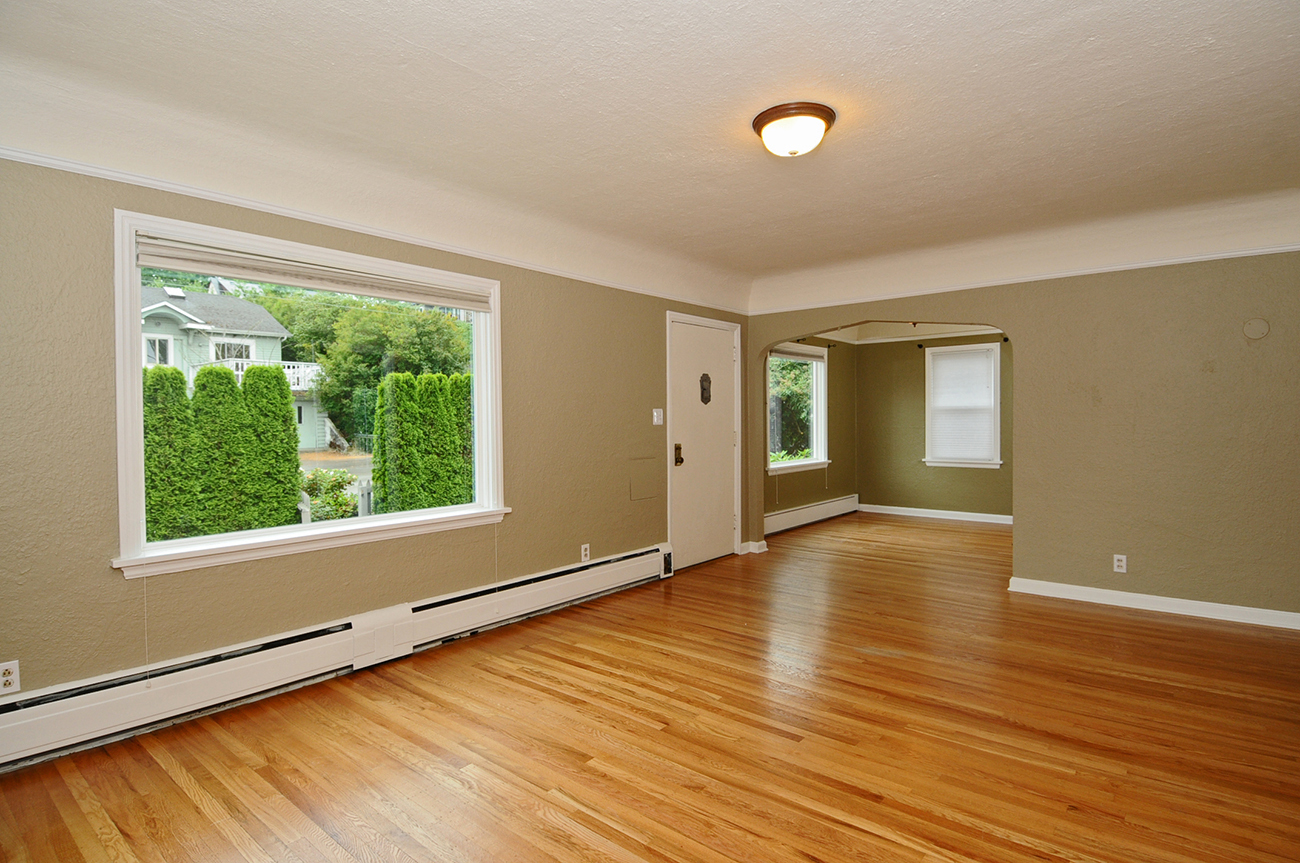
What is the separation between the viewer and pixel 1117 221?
4430 mm

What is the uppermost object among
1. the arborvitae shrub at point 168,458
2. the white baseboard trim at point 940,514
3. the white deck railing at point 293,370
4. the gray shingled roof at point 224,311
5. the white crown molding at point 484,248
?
the white crown molding at point 484,248

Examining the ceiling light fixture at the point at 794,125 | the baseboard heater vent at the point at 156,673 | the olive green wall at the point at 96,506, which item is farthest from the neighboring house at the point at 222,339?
the ceiling light fixture at the point at 794,125

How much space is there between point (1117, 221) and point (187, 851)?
5967mm

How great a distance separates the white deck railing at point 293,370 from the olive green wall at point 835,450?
5308mm

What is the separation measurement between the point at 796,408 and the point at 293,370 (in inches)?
239

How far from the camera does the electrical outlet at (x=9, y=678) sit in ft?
7.98

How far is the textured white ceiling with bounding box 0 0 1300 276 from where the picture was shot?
84.7 inches

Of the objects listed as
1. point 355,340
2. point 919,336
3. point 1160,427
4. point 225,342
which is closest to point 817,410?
point 919,336

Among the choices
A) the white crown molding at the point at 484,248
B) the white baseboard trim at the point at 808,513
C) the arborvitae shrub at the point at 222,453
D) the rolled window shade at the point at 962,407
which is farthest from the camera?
the rolled window shade at the point at 962,407

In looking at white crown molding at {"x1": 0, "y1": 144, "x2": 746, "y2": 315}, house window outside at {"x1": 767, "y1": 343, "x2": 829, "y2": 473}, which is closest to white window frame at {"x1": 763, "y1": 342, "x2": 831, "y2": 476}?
house window outside at {"x1": 767, "y1": 343, "x2": 829, "y2": 473}

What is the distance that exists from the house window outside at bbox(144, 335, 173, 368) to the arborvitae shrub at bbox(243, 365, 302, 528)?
32cm

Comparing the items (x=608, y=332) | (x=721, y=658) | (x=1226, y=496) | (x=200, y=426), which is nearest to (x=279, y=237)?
(x=200, y=426)

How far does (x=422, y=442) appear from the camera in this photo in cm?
395

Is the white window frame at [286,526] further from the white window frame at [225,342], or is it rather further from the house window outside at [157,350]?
the white window frame at [225,342]
